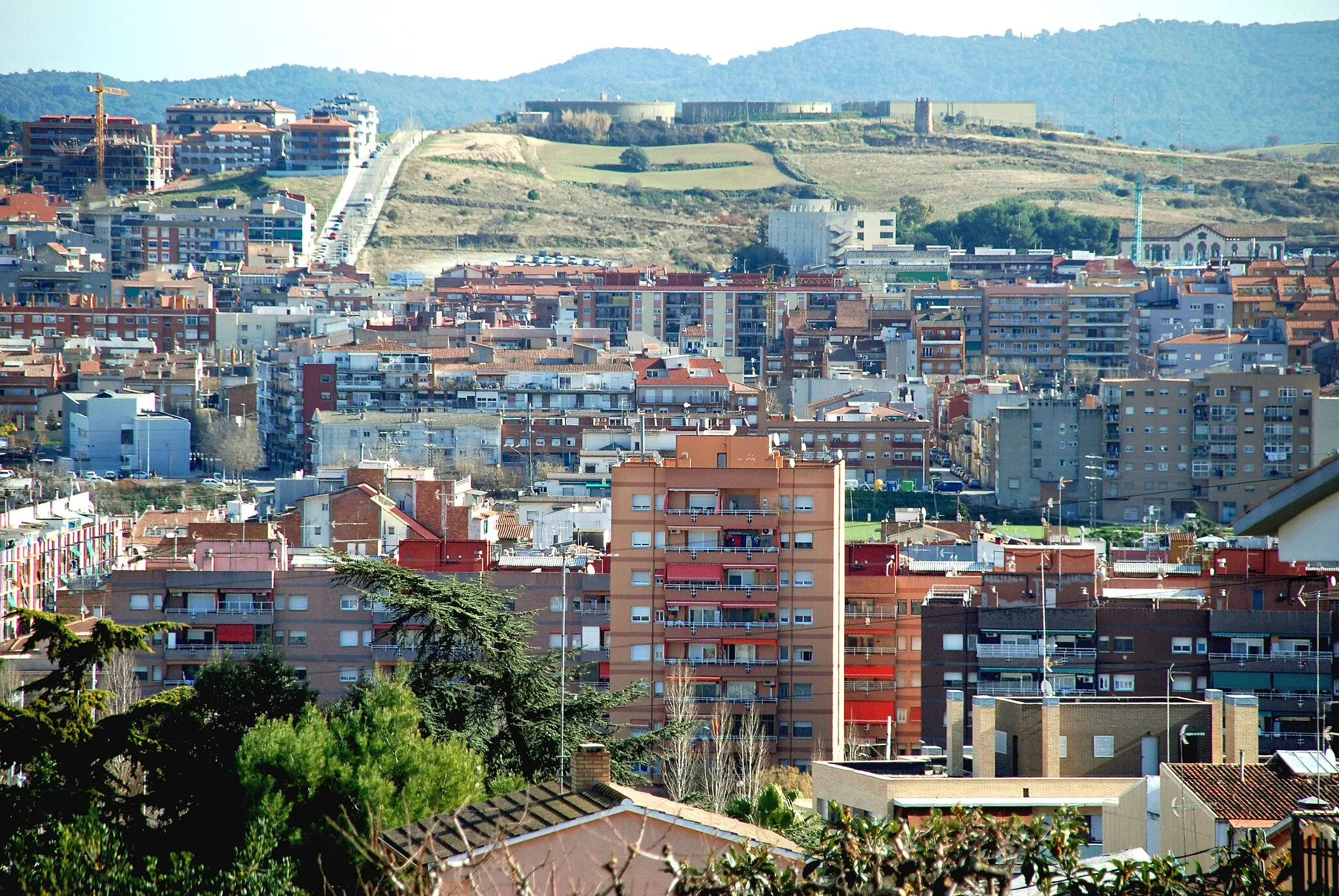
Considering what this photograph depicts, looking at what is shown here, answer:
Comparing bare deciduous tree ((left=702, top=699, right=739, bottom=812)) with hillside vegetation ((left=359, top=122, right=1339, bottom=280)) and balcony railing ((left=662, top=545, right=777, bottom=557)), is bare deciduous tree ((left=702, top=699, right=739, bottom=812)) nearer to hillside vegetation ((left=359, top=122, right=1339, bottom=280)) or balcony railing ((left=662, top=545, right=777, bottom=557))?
balcony railing ((left=662, top=545, right=777, bottom=557))

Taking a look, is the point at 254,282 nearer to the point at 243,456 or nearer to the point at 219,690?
the point at 243,456

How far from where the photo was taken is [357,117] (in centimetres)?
9669

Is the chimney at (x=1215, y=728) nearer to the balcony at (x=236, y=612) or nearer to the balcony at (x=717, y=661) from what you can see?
the balcony at (x=717, y=661)

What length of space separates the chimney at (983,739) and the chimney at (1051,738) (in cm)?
35

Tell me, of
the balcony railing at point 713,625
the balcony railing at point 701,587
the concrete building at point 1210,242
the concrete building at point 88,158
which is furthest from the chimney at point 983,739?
the concrete building at point 88,158

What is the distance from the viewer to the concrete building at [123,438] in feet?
153

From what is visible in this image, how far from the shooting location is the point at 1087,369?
60000 mm

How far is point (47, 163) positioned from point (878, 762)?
7908 cm

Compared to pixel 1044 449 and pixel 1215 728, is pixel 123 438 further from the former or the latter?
Answer: pixel 1215 728

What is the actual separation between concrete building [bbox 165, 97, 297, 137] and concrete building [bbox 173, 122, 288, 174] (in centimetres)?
749

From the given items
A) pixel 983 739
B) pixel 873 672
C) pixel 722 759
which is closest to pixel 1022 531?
pixel 873 672

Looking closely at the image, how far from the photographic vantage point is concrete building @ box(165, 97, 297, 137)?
99.4 metres

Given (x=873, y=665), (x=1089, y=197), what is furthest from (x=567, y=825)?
(x=1089, y=197)

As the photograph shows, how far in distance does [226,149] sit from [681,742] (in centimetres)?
7729
